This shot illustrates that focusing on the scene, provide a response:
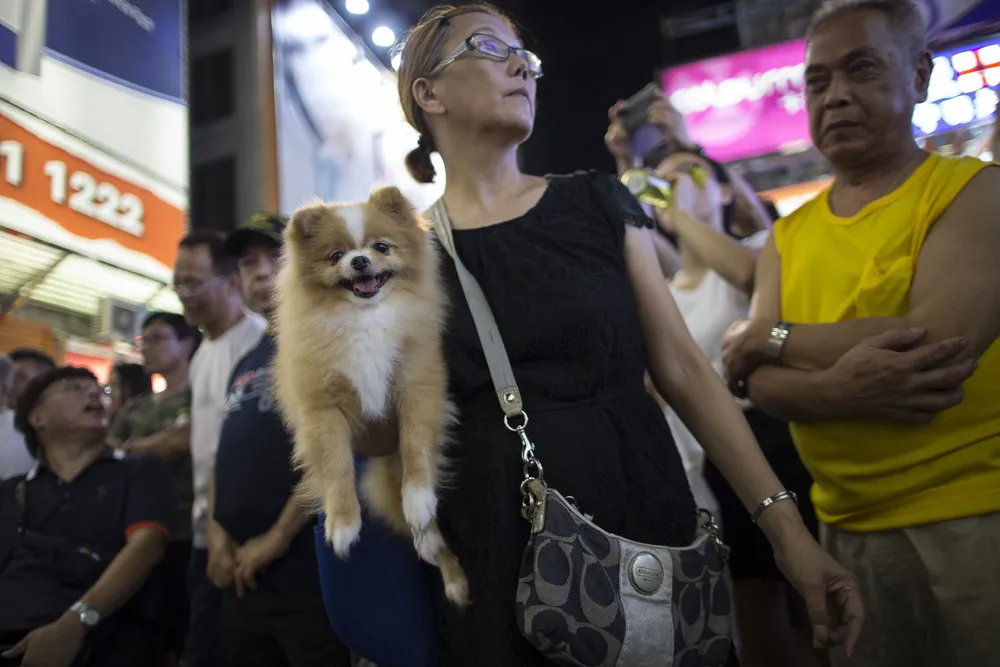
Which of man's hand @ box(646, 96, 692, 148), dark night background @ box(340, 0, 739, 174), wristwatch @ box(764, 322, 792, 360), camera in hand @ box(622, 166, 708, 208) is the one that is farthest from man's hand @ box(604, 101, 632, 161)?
dark night background @ box(340, 0, 739, 174)

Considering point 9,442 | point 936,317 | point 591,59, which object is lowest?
point 936,317

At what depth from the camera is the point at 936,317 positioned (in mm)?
1266

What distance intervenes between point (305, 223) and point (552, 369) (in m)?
0.44

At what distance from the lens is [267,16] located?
15.5ft

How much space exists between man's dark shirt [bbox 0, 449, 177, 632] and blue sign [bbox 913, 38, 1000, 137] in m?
6.41

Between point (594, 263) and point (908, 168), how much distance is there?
0.78 meters

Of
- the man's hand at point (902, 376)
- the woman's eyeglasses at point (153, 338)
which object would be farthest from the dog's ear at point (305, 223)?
the woman's eyeglasses at point (153, 338)

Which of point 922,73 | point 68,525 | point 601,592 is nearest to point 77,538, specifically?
point 68,525

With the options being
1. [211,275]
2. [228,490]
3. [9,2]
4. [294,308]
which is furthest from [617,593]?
[9,2]

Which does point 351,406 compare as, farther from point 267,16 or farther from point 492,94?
point 267,16

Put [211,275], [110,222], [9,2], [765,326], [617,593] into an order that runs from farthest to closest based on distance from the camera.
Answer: [110,222]
[211,275]
[9,2]
[765,326]
[617,593]

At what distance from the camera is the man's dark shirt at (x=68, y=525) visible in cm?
232

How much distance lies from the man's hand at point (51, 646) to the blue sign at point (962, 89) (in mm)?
6763

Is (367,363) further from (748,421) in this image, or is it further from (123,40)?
(123,40)
